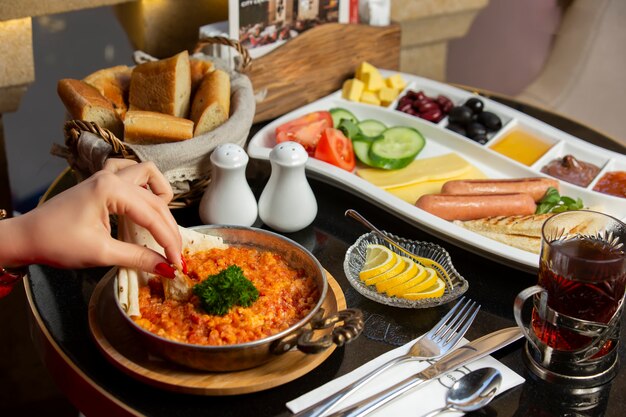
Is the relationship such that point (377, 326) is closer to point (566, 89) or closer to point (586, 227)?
point (586, 227)

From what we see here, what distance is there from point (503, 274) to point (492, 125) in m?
0.76

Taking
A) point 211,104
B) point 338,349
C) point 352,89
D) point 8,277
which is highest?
point 211,104

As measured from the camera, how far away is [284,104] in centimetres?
252

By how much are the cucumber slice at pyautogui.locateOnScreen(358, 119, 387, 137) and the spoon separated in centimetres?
107

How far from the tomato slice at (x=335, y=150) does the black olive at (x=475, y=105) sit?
19.6 inches

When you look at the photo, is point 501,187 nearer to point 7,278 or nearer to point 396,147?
point 396,147

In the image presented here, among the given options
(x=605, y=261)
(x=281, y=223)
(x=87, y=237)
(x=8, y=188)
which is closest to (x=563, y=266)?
(x=605, y=261)

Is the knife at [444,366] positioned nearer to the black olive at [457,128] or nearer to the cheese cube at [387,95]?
the black olive at [457,128]

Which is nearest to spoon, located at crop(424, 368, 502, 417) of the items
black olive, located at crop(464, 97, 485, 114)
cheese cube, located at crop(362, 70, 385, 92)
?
black olive, located at crop(464, 97, 485, 114)

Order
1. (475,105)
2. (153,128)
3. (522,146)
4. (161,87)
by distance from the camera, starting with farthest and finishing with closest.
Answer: (475,105), (522,146), (161,87), (153,128)

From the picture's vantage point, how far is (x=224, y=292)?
144 cm

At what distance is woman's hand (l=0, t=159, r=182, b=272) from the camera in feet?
4.77

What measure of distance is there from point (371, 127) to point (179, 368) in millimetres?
1195

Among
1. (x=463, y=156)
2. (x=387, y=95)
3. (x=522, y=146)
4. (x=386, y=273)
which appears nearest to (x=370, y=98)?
(x=387, y=95)
